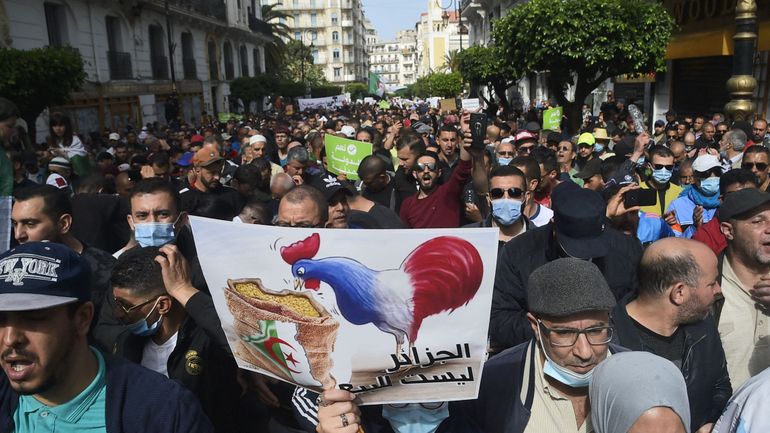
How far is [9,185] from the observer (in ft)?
12.5

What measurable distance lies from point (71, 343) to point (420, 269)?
1046 millimetres

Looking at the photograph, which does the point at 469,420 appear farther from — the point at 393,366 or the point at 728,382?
the point at 728,382

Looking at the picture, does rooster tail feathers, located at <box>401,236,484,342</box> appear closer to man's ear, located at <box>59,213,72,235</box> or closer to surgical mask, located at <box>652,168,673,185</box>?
man's ear, located at <box>59,213,72,235</box>

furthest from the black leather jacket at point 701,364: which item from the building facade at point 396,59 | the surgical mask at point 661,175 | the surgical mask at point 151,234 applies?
the building facade at point 396,59

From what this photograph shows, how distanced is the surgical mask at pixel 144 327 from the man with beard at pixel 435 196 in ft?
9.09

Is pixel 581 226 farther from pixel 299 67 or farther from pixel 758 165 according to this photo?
pixel 299 67

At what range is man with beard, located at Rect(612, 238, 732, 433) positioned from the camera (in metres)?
2.48

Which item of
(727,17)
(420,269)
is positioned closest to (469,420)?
(420,269)

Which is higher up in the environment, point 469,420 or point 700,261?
point 700,261

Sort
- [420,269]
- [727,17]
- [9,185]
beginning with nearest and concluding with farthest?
[420,269] → [9,185] → [727,17]

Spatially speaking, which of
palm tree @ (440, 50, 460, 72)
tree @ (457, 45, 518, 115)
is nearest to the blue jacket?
tree @ (457, 45, 518, 115)

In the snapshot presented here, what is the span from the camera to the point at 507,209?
394 cm

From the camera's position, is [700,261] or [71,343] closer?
[71,343]

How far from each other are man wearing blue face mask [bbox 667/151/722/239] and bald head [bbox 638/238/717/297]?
8.73ft
